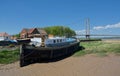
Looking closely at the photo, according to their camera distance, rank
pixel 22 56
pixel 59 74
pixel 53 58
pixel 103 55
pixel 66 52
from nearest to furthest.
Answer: pixel 59 74, pixel 22 56, pixel 53 58, pixel 103 55, pixel 66 52

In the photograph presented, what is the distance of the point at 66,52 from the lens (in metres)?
28.1

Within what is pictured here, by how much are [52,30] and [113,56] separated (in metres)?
64.1

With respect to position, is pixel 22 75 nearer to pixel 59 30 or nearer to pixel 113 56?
pixel 113 56

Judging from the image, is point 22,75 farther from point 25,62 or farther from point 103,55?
point 103,55

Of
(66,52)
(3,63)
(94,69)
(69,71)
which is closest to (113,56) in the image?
(66,52)

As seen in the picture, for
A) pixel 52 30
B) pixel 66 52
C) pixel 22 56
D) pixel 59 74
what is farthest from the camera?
pixel 52 30

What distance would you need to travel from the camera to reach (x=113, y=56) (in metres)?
25.7

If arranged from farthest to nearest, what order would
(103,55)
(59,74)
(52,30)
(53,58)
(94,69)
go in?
(52,30) < (103,55) < (53,58) < (94,69) < (59,74)

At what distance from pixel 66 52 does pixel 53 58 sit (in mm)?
4149

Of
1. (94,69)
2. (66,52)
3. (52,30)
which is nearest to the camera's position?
(94,69)

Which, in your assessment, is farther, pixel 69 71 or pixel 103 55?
pixel 103 55

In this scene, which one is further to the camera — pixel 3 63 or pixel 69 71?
pixel 3 63

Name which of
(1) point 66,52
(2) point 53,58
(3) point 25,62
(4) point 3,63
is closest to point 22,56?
(3) point 25,62

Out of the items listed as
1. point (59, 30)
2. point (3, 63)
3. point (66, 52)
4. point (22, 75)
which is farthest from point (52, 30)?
point (22, 75)
